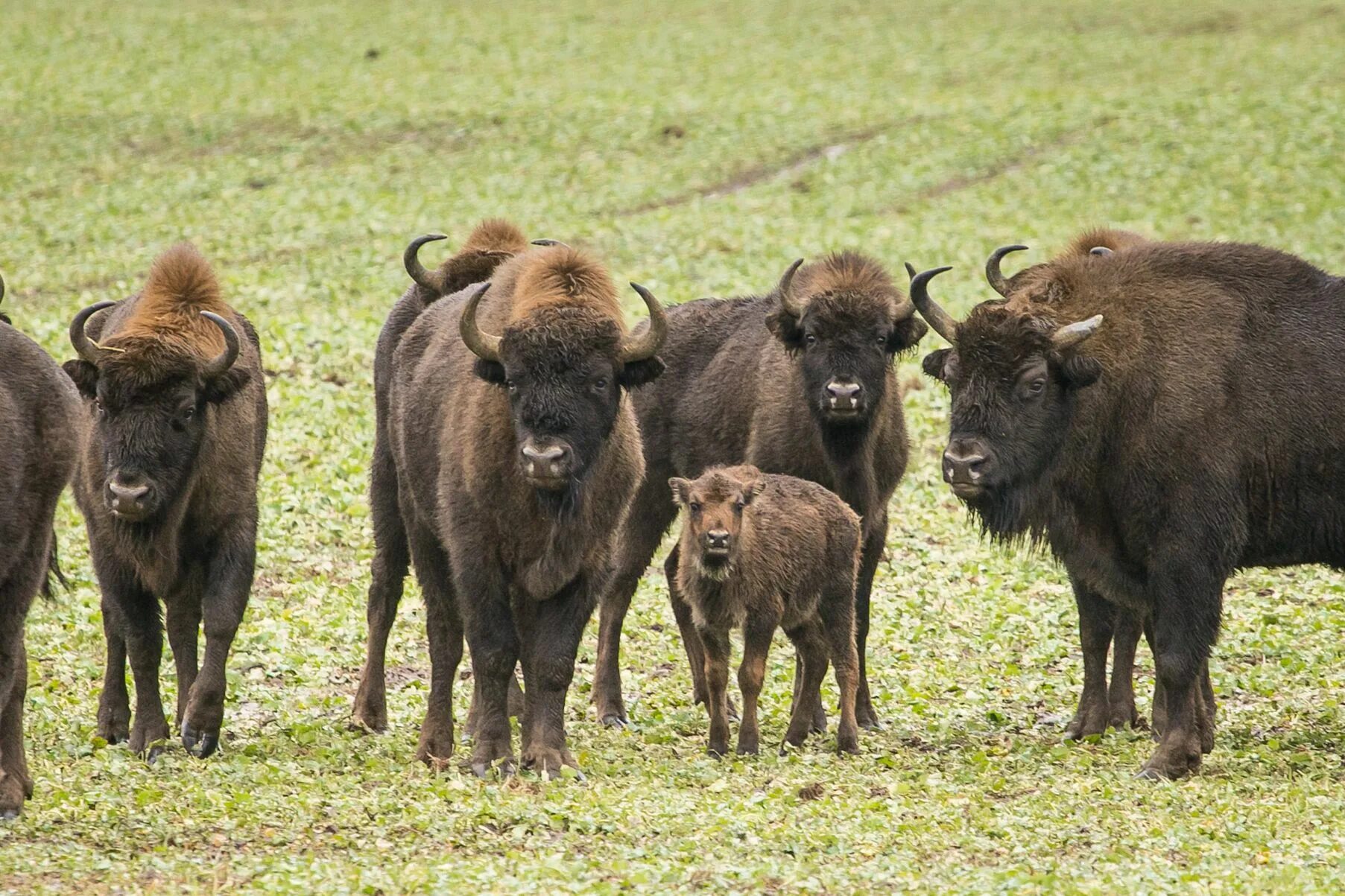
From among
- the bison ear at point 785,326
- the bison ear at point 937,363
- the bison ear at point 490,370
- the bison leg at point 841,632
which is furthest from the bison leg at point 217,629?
the bison ear at point 937,363

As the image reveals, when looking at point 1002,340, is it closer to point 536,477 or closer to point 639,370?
point 639,370

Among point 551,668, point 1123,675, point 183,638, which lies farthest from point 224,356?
point 1123,675

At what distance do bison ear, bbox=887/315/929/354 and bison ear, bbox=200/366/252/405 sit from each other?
438 cm

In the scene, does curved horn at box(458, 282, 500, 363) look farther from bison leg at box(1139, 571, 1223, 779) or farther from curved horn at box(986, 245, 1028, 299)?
bison leg at box(1139, 571, 1223, 779)

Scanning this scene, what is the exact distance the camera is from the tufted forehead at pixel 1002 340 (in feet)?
35.4

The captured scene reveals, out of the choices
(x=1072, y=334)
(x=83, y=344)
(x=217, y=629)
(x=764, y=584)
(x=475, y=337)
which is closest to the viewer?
(x=475, y=337)

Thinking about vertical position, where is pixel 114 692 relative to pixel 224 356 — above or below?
below

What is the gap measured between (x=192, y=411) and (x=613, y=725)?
3.53 metres

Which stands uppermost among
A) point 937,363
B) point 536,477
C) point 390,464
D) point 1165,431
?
point 937,363

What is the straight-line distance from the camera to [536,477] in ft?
32.8

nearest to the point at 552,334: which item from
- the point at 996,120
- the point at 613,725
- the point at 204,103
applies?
the point at 613,725

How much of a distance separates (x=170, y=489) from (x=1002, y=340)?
4.83 meters

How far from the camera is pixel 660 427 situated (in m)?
14.1

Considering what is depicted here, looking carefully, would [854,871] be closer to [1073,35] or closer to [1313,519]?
[1313,519]
